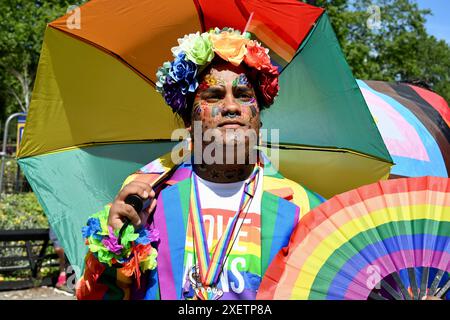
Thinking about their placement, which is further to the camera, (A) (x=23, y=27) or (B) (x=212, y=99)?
(A) (x=23, y=27)

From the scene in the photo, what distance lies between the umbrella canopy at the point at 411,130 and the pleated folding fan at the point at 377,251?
1.48 meters

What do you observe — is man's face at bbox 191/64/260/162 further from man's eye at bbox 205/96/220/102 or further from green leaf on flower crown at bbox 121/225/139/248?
green leaf on flower crown at bbox 121/225/139/248

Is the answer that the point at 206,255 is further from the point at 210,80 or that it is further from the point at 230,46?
the point at 230,46

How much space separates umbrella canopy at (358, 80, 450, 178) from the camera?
138 inches

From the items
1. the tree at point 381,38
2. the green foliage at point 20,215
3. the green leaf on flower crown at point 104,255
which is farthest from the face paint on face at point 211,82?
the tree at point 381,38

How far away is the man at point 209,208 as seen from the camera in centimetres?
219

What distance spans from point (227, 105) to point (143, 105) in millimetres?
838

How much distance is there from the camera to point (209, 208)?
235cm

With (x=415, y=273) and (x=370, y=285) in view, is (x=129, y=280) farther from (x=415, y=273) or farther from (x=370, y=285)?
(x=415, y=273)

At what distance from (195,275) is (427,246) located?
2.78 feet

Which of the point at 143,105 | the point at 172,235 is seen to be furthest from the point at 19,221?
the point at 172,235

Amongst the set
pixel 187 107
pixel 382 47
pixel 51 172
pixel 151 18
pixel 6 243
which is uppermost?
pixel 382 47

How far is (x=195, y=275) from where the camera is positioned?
7.36 feet

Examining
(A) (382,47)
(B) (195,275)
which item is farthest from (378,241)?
(A) (382,47)
